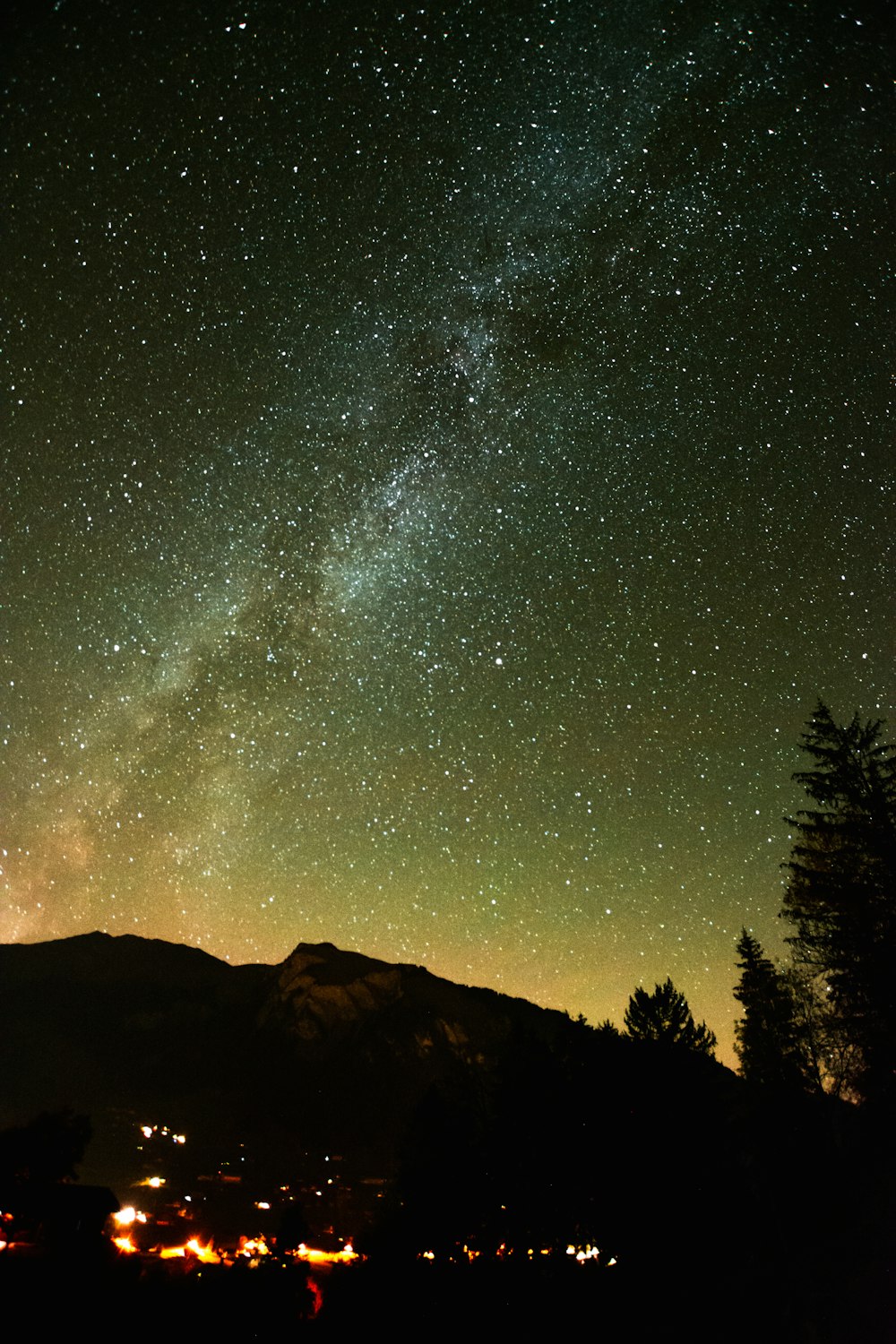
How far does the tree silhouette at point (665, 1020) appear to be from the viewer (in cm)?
2341

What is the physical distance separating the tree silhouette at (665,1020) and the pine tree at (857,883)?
642 centimetres

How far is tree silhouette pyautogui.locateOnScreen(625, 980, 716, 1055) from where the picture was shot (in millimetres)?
23406

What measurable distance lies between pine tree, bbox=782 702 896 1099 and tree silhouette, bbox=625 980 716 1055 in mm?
6419

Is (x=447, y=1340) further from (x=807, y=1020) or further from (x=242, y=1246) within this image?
(x=242, y=1246)

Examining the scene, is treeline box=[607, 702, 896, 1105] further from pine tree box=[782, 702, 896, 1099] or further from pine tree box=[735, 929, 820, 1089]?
pine tree box=[735, 929, 820, 1089]

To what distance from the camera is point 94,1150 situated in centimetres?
7275

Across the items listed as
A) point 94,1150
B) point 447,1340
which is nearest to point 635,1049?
point 447,1340

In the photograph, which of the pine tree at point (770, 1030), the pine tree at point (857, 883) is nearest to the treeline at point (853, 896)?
the pine tree at point (857, 883)

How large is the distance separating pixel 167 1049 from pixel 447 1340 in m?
142

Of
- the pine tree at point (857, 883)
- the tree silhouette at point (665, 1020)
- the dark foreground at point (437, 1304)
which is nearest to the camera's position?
the dark foreground at point (437, 1304)

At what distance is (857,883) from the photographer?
54.0ft

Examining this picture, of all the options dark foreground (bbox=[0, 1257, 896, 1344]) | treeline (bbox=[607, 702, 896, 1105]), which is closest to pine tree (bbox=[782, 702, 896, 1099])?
treeline (bbox=[607, 702, 896, 1105])

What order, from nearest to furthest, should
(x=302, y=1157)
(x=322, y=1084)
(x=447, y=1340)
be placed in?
1. (x=447, y=1340)
2. (x=302, y=1157)
3. (x=322, y=1084)

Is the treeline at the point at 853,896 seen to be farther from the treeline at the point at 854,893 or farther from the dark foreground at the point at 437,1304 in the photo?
the dark foreground at the point at 437,1304
